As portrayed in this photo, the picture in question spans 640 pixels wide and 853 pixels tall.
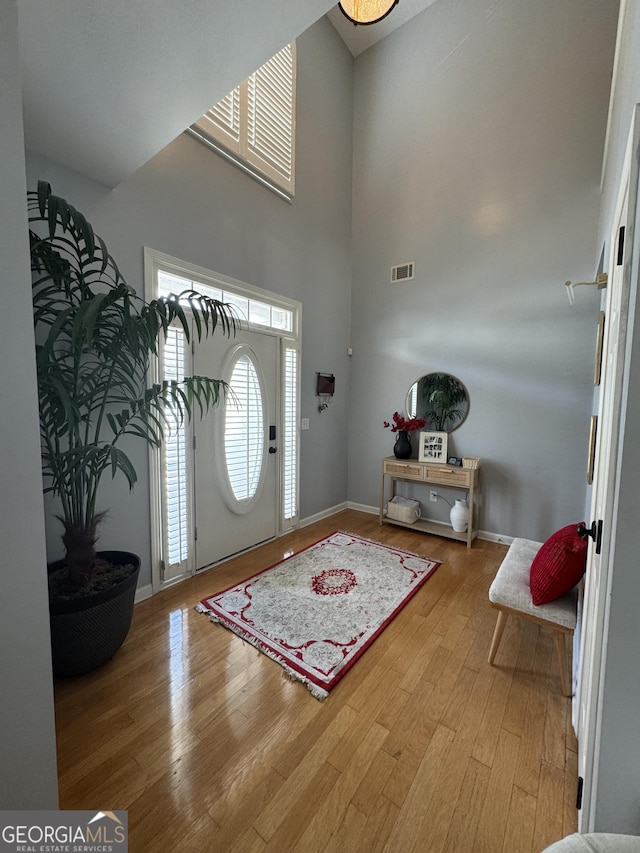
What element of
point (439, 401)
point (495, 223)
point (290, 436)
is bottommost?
point (290, 436)

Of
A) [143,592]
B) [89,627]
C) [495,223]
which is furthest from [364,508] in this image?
[495,223]

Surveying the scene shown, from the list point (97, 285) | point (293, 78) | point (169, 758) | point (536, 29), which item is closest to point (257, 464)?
point (97, 285)

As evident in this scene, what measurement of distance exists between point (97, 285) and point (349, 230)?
3164mm

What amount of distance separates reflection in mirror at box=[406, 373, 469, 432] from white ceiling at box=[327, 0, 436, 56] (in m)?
3.98

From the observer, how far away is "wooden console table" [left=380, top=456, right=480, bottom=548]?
3.20 metres

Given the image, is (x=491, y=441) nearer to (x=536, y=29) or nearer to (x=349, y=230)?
(x=349, y=230)

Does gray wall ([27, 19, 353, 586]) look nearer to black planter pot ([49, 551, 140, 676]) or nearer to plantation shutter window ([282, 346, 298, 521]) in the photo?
plantation shutter window ([282, 346, 298, 521])

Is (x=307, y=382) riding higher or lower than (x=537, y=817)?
higher

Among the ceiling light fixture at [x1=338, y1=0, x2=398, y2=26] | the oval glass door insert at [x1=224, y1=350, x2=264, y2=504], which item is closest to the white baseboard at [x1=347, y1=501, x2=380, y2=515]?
the oval glass door insert at [x1=224, y1=350, x2=264, y2=504]

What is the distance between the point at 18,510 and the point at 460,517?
11.1 feet

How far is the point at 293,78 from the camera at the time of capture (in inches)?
127

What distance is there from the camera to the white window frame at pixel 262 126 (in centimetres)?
257

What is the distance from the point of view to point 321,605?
88.9 inches

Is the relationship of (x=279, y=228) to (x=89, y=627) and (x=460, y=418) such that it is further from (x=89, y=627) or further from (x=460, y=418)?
(x=89, y=627)
